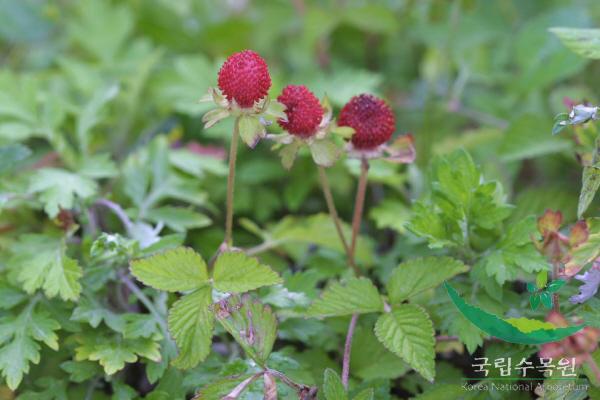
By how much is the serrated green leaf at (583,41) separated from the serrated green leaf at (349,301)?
0.55m

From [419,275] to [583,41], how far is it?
51cm

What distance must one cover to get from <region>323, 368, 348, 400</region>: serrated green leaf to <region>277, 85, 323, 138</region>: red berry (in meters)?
0.39

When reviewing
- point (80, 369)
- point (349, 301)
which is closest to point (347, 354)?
point (349, 301)

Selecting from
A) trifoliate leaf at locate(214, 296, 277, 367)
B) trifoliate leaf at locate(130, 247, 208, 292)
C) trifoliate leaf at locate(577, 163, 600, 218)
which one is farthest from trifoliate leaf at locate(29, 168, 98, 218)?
trifoliate leaf at locate(577, 163, 600, 218)

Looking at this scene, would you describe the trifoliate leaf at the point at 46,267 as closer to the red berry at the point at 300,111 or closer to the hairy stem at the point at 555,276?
the red berry at the point at 300,111

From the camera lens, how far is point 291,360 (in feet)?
3.61

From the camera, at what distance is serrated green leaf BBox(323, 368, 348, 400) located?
976 millimetres

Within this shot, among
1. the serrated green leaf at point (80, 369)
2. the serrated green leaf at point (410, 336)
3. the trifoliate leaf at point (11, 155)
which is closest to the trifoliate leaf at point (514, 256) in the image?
the serrated green leaf at point (410, 336)

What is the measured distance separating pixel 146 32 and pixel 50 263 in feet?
4.00

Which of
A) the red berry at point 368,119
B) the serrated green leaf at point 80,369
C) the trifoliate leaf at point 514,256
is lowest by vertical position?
the serrated green leaf at point 80,369

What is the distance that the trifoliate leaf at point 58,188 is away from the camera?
→ 1268 mm

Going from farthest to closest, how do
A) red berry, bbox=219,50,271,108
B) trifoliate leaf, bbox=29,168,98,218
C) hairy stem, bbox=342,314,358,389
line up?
trifoliate leaf, bbox=29,168,98,218
hairy stem, bbox=342,314,358,389
red berry, bbox=219,50,271,108

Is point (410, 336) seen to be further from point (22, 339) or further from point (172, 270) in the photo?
point (22, 339)

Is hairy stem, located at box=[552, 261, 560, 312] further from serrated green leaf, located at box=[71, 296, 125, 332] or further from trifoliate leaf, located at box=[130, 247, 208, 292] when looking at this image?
serrated green leaf, located at box=[71, 296, 125, 332]
